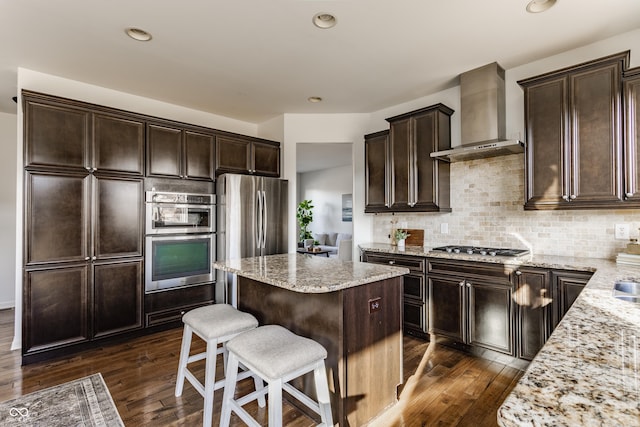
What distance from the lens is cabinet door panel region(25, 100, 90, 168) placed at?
2.80 metres

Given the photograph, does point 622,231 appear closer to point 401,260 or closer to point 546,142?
point 546,142

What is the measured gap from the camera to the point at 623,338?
3.12ft

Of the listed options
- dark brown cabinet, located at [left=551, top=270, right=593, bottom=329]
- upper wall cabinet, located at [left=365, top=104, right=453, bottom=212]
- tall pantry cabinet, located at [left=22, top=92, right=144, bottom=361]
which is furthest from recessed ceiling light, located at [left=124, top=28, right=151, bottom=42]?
dark brown cabinet, located at [left=551, top=270, right=593, bottom=329]

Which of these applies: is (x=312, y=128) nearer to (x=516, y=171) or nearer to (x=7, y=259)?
(x=516, y=171)

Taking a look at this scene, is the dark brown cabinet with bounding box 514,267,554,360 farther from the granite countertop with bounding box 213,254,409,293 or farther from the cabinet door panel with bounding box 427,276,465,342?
the granite countertop with bounding box 213,254,409,293

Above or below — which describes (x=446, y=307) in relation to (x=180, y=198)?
below

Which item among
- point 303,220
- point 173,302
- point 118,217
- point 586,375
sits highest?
point 118,217

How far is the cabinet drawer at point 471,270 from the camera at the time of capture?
106 inches

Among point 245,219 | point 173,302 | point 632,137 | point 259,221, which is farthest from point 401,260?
point 173,302

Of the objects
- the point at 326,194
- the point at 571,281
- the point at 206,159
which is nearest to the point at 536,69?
the point at 571,281

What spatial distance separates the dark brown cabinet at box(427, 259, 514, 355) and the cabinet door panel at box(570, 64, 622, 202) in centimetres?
90

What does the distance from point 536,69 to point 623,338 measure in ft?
9.57

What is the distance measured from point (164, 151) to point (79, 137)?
2.49 feet

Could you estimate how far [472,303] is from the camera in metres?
2.87
